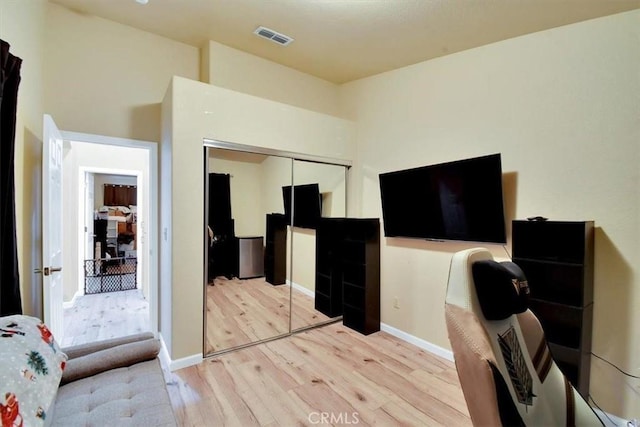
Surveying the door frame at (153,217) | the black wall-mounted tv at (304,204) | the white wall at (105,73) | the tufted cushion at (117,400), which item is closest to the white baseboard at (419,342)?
the black wall-mounted tv at (304,204)

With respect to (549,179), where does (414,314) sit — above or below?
below

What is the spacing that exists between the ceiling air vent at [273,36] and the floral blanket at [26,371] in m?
2.78

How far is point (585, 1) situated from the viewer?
1904 mm

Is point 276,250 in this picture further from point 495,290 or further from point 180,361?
point 495,290

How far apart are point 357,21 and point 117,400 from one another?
3.08 meters

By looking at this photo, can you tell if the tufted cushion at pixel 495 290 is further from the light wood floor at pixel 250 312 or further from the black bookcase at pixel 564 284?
the light wood floor at pixel 250 312

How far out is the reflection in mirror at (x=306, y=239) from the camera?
3316 mm

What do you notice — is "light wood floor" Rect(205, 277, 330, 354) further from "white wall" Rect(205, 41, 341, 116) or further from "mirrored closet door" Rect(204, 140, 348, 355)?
"white wall" Rect(205, 41, 341, 116)

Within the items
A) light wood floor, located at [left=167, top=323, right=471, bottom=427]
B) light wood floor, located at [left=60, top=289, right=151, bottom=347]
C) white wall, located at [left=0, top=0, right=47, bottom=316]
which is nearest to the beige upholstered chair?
light wood floor, located at [left=167, top=323, right=471, bottom=427]

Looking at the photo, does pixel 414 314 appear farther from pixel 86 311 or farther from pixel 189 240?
pixel 86 311

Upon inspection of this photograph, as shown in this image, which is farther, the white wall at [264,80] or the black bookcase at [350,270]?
the black bookcase at [350,270]

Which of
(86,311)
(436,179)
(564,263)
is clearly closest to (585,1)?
(436,179)

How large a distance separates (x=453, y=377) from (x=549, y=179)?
1.77 meters

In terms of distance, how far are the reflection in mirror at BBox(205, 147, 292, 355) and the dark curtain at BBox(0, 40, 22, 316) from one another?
4.09ft
